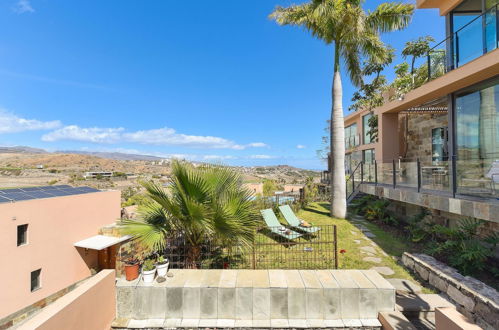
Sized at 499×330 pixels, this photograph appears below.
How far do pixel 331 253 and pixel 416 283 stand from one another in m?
1.88

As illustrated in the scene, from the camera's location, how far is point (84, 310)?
3.07 m

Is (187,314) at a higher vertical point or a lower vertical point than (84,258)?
higher

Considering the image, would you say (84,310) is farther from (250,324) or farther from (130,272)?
(250,324)

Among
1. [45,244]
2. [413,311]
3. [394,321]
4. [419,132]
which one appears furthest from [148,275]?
[419,132]

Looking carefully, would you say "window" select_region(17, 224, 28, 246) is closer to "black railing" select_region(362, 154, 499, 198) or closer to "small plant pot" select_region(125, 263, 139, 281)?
"small plant pot" select_region(125, 263, 139, 281)

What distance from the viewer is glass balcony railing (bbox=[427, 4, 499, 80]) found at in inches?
233

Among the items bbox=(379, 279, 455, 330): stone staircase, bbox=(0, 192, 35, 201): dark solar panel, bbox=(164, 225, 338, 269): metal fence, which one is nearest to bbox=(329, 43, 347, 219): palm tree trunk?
bbox=(164, 225, 338, 269): metal fence

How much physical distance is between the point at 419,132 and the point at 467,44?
4.82 meters

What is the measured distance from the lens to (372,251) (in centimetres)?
612

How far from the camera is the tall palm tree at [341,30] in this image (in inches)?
313

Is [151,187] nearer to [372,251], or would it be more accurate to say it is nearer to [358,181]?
[372,251]

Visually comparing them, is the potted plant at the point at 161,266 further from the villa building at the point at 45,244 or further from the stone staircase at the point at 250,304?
the villa building at the point at 45,244

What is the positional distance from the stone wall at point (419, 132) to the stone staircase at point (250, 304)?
863cm

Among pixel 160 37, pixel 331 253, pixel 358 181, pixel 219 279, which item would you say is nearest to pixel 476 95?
pixel 358 181
